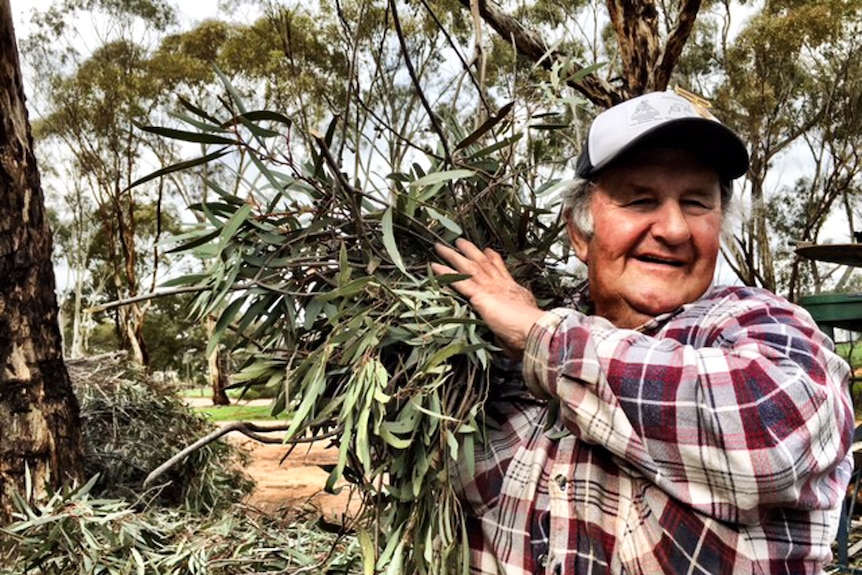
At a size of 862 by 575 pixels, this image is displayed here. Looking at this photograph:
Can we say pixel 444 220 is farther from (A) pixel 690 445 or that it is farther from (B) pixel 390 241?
(A) pixel 690 445

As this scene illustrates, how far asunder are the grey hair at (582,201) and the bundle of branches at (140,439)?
169cm

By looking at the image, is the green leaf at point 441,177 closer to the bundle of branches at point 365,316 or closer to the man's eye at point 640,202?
the bundle of branches at point 365,316

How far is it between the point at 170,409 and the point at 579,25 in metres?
13.1

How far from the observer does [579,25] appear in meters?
14.4

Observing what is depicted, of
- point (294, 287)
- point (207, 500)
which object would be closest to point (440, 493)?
point (294, 287)

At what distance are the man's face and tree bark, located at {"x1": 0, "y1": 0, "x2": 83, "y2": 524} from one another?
5.35ft

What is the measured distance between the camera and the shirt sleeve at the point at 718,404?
926 mm

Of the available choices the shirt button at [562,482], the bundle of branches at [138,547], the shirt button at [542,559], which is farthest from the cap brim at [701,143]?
the bundle of branches at [138,547]

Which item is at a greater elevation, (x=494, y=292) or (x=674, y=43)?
(x=674, y=43)

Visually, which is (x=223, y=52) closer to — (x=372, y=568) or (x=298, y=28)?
(x=298, y=28)

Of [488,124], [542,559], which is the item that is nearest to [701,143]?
[488,124]

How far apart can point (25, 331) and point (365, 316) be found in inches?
56.2

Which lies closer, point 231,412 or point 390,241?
point 390,241

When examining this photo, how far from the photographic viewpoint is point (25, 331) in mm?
2043
